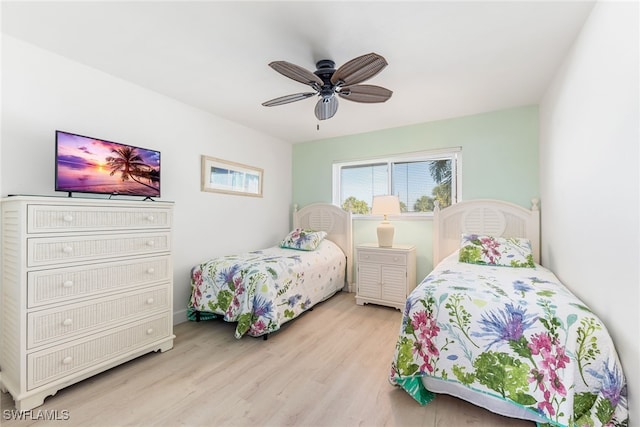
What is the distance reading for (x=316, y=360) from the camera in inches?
83.4

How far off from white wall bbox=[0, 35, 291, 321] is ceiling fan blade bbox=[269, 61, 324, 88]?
1.66m

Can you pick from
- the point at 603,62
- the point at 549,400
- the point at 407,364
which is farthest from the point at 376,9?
the point at 549,400

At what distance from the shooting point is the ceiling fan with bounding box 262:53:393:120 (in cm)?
165

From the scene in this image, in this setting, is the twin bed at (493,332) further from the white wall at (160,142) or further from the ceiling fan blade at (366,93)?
the ceiling fan blade at (366,93)

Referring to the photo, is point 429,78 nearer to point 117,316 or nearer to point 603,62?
point 603,62

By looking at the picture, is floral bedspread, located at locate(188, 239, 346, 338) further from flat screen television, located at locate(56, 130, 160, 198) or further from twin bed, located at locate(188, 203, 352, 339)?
flat screen television, located at locate(56, 130, 160, 198)

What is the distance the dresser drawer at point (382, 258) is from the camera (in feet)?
10.4

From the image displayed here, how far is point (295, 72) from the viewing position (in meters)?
1.74

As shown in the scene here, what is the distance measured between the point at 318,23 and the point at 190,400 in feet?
7.89

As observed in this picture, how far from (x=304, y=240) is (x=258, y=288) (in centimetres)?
127

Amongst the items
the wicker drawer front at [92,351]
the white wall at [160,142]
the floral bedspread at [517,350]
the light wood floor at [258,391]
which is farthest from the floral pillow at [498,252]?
the wicker drawer front at [92,351]

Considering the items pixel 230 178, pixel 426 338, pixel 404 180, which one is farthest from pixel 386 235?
pixel 230 178

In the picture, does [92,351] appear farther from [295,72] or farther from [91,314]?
[295,72]

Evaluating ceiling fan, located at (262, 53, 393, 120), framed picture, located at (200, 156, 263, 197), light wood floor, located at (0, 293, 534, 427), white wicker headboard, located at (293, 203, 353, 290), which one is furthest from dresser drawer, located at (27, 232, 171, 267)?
white wicker headboard, located at (293, 203, 353, 290)
